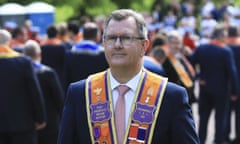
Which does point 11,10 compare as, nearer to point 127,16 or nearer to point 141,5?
point 141,5

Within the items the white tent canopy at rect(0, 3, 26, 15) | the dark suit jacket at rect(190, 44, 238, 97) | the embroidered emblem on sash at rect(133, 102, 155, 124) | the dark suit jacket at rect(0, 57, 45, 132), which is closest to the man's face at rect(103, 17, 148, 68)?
the embroidered emblem on sash at rect(133, 102, 155, 124)

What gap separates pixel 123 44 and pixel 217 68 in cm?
767

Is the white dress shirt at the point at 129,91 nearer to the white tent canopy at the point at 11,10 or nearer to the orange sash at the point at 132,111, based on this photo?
the orange sash at the point at 132,111

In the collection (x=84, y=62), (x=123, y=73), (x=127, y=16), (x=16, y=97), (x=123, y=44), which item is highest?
(x=127, y=16)

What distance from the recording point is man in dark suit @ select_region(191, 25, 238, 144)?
38.4 ft

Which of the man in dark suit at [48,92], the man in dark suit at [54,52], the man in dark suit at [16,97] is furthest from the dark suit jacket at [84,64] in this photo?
the man in dark suit at [54,52]

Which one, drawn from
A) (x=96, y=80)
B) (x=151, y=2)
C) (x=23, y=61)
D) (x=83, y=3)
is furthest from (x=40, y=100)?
(x=151, y=2)

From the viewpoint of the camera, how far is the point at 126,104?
4.41 metres

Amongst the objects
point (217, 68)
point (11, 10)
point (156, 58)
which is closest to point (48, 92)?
point (156, 58)

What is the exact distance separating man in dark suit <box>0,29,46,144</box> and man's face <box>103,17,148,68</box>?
431cm

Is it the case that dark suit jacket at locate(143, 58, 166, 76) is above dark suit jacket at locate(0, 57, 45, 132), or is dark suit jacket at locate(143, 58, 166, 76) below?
above

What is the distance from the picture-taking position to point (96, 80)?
453cm

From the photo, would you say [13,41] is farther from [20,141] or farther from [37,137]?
[20,141]

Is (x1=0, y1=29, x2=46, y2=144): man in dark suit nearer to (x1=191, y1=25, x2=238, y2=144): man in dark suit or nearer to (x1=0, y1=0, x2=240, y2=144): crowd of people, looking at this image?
(x1=0, y1=0, x2=240, y2=144): crowd of people
